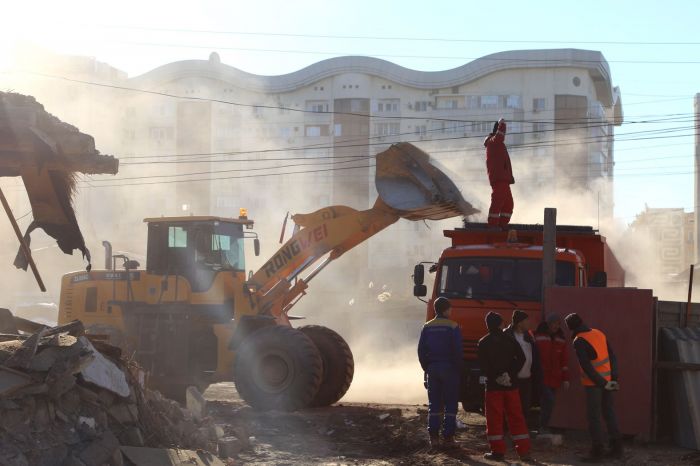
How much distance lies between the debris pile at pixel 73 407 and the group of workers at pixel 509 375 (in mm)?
2880

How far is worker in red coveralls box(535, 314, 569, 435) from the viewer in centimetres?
1199

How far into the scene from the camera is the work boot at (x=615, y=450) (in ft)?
36.4

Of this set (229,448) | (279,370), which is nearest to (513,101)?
(279,370)

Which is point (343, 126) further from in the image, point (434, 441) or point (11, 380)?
point (11, 380)

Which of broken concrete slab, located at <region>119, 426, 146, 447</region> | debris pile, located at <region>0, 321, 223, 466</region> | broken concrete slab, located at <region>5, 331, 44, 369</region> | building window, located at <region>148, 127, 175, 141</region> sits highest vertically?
building window, located at <region>148, 127, 175, 141</region>

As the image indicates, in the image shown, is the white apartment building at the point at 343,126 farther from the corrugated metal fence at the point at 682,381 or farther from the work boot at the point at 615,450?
the work boot at the point at 615,450

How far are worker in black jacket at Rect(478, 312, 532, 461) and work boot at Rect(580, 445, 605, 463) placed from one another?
66 centimetres

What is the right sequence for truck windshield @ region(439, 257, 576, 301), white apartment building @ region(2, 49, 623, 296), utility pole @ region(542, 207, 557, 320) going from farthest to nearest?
white apartment building @ region(2, 49, 623, 296), truck windshield @ region(439, 257, 576, 301), utility pole @ region(542, 207, 557, 320)

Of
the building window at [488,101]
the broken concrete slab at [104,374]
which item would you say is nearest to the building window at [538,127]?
the building window at [488,101]

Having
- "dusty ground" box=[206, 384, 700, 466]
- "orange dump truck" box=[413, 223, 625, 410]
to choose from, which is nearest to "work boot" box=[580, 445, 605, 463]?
"dusty ground" box=[206, 384, 700, 466]

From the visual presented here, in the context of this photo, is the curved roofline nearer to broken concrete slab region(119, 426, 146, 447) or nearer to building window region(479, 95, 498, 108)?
building window region(479, 95, 498, 108)

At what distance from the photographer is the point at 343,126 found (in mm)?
74938

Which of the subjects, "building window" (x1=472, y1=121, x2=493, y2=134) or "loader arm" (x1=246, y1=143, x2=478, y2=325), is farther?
"building window" (x1=472, y1=121, x2=493, y2=134)

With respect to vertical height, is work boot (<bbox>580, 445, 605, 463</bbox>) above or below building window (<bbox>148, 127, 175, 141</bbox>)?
below
